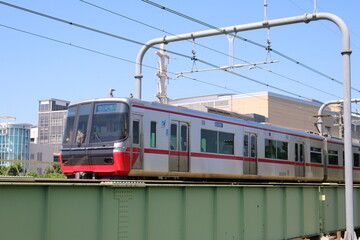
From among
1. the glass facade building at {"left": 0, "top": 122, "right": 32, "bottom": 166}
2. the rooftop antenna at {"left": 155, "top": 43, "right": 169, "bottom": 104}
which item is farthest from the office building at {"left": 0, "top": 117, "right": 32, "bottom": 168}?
the rooftop antenna at {"left": 155, "top": 43, "right": 169, "bottom": 104}

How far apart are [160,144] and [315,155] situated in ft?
40.1

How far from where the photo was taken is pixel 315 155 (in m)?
25.8

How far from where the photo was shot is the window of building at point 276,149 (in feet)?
70.6

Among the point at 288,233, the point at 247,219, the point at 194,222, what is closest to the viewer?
the point at 194,222

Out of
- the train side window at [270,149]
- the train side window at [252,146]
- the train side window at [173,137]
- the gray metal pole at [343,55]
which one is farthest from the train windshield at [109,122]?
the train side window at [270,149]

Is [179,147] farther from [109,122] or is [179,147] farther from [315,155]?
[315,155]

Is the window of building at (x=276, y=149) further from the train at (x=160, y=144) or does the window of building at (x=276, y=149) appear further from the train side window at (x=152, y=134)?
the train side window at (x=152, y=134)

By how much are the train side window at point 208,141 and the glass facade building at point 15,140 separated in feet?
355

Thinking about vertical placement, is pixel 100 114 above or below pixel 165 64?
below

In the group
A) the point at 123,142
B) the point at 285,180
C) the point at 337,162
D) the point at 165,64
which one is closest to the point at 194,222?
the point at 123,142

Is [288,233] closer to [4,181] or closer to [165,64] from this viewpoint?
[4,181]

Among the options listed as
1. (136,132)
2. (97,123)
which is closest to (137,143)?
(136,132)

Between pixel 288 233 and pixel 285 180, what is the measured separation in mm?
8281

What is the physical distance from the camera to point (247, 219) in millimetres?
13102
